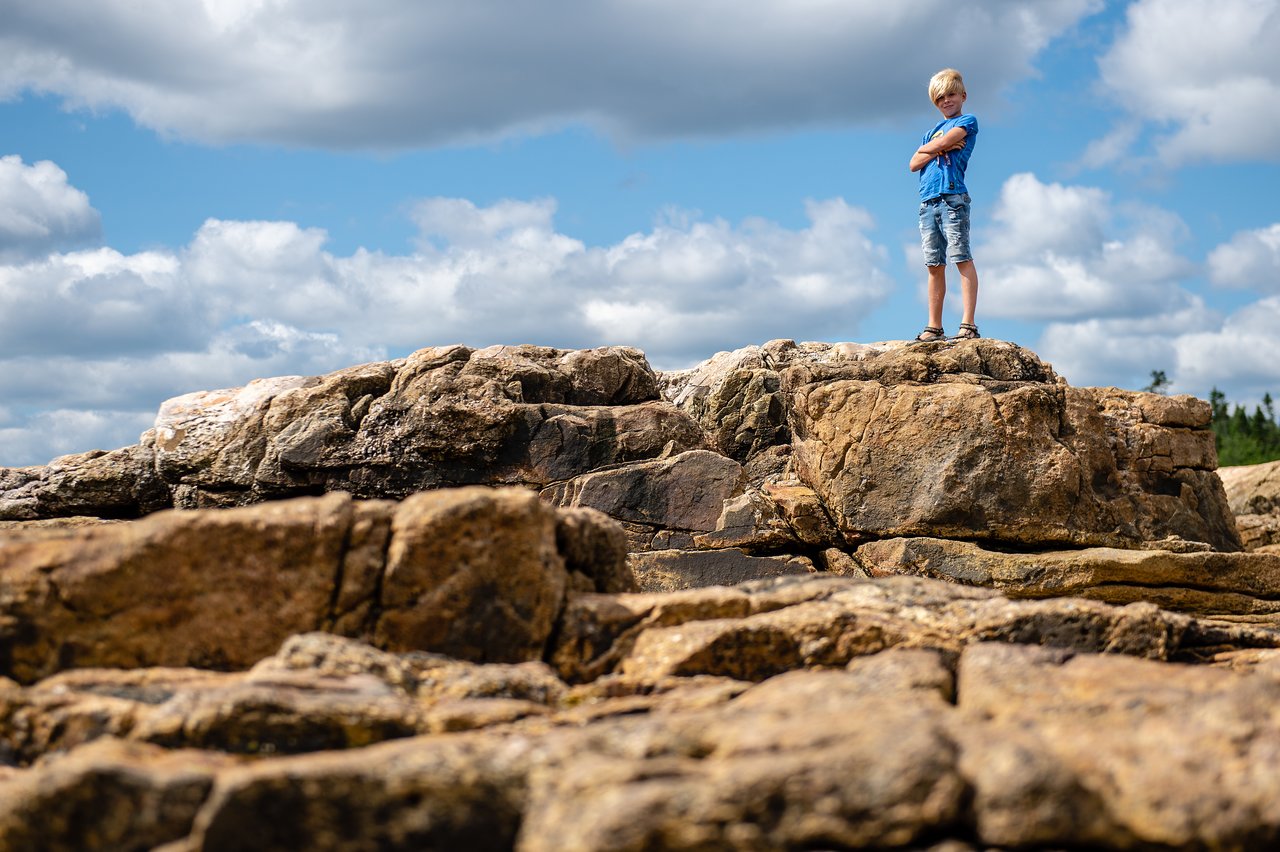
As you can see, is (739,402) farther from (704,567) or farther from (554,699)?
(554,699)

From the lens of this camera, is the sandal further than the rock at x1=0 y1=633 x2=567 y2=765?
Yes

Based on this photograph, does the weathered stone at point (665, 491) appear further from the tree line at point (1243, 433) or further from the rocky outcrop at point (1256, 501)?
the tree line at point (1243, 433)

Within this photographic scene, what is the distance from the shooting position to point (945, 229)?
1638 cm

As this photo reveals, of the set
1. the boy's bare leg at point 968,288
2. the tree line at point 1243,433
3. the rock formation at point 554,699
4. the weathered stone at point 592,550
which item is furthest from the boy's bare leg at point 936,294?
the tree line at point 1243,433

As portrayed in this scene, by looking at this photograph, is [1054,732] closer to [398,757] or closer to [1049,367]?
[398,757]

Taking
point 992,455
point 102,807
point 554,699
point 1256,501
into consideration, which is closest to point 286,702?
point 102,807

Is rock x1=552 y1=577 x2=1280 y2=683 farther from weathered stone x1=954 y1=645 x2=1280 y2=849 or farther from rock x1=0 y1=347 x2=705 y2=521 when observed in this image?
rock x1=0 y1=347 x2=705 y2=521

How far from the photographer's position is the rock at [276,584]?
736 cm

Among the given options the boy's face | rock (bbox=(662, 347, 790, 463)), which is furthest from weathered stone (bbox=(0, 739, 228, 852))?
the boy's face

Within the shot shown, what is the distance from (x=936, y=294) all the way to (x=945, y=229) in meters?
0.96

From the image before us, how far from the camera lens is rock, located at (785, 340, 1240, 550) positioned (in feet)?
48.4

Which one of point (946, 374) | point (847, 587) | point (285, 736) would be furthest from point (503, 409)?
point (285, 736)

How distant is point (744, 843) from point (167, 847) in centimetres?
239

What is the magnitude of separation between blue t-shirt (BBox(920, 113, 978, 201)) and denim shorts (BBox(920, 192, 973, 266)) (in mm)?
105
